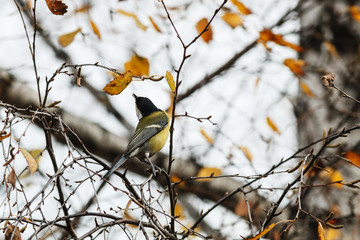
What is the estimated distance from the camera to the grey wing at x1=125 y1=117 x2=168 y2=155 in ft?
8.68

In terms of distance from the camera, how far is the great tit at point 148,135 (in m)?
2.67

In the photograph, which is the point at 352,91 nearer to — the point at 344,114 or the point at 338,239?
the point at 344,114

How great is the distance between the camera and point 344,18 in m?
4.42

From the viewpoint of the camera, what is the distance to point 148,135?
2879mm

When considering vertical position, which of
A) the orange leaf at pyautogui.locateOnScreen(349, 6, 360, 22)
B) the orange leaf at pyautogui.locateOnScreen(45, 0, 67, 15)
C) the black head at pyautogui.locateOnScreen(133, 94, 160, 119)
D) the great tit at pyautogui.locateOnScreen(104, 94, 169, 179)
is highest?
the orange leaf at pyautogui.locateOnScreen(349, 6, 360, 22)

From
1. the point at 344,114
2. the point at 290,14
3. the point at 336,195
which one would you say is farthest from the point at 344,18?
the point at 336,195

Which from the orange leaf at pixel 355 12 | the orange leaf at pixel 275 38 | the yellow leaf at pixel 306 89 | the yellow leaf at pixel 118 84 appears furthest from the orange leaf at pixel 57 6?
the orange leaf at pixel 355 12

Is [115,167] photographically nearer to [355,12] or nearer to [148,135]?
[148,135]

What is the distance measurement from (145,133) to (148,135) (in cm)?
4

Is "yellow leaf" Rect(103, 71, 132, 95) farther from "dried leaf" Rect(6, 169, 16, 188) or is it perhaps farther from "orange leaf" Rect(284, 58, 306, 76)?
"orange leaf" Rect(284, 58, 306, 76)

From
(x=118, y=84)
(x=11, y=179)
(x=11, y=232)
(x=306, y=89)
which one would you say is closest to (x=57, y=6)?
(x=118, y=84)

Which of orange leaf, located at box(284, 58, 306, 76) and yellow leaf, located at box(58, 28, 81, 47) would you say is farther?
orange leaf, located at box(284, 58, 306, 76)

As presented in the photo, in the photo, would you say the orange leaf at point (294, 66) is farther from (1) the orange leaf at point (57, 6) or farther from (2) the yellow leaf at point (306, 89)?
(1) the orange leaf at point (57, 6)

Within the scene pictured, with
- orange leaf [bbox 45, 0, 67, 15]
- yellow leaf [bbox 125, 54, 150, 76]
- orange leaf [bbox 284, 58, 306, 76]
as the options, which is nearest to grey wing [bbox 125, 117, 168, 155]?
yellow leaf [bbox 125, 54, 150, 76]
